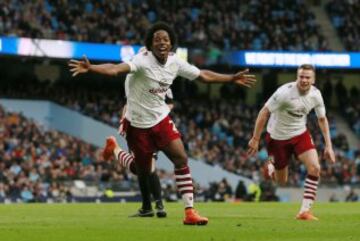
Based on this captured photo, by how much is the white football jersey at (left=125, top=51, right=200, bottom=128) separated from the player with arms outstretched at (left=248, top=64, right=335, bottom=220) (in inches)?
87.0

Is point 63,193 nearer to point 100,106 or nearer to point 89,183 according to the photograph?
point 89,183

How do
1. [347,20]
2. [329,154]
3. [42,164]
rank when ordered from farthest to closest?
[347,20]
[42,164]
[329,154]

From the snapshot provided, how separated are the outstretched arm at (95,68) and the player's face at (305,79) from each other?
150 inches

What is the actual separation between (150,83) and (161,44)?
0.59m

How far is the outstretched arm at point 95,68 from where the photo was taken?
1209 centimetres

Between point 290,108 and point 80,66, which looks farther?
point 290,108

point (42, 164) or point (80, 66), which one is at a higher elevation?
point (80, 66)

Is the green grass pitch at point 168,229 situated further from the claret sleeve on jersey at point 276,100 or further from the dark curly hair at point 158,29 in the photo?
the dark curly hair at point 158,29

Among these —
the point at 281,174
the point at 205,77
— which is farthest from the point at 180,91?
the point at 205,77

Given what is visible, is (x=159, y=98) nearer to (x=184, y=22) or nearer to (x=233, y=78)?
(x=233, y=78)

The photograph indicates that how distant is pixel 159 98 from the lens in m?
14.3

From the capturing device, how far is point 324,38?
50.3m

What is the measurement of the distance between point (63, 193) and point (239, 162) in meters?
10.9

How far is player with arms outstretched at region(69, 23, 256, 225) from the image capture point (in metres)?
13.8
